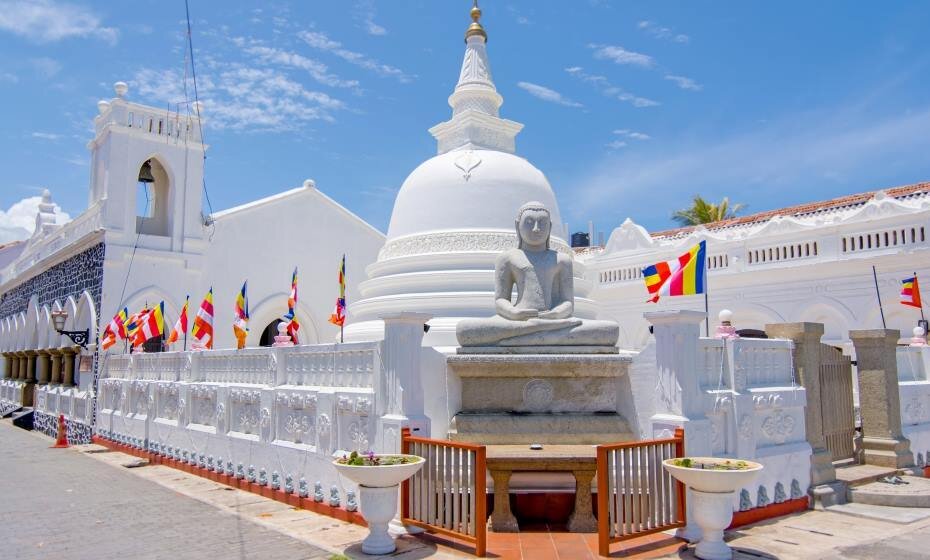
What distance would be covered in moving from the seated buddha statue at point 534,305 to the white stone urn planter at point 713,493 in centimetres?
266

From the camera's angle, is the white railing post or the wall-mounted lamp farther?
the wall-mounted lamp

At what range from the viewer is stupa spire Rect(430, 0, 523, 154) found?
15.0 m

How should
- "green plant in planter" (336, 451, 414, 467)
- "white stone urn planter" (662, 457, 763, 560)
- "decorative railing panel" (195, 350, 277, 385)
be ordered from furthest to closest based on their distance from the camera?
1. "decorative railing panel" (195, 350, 277, 385)
2. "green plant in planter" (336, 451, 414, 467)
3. "white stone urn planter" (662, 457, 763, 560)

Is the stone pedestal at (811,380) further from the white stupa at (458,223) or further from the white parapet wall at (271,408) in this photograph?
the white parapet wall at (271,408)

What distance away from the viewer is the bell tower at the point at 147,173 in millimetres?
20156

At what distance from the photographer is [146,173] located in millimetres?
22641

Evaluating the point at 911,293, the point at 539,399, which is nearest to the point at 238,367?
the point at 539,399

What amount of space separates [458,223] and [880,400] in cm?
774

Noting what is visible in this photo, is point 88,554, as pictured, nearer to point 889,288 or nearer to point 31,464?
point 31,464

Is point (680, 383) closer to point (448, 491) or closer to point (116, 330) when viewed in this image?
point (448, 491)

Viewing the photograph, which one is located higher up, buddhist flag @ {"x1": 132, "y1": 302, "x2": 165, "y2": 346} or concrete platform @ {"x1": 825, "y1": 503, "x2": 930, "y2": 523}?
buddhist flag @ {"x1": 132, "y1": 302, "x2": 165, "y2": 346}

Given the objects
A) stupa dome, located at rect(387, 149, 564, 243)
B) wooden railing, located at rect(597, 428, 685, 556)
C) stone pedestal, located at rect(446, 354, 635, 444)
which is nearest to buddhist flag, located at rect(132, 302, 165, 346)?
stupa dome, located at rect(387, 149, 564, 243)

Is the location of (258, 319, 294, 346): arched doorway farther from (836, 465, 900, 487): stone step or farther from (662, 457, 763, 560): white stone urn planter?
(662, 457, 763, 560): white stone urn planter

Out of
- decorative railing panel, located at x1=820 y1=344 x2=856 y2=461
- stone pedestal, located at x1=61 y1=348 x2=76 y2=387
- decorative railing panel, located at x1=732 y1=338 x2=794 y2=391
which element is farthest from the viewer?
stone pedestal, located at x1=61 y1=348 x2=76 y2=387
